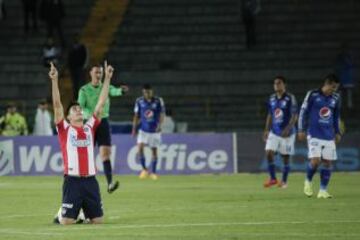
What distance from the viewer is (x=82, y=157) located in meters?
15.2

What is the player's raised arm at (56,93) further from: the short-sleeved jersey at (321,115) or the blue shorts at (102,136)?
the short-sleeved jersey at (321,115)

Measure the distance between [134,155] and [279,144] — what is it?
6.84 meters

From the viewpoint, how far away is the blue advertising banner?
30.3 metres

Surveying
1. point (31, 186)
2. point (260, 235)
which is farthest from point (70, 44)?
point (260, 235)

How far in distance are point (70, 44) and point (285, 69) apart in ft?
23.9

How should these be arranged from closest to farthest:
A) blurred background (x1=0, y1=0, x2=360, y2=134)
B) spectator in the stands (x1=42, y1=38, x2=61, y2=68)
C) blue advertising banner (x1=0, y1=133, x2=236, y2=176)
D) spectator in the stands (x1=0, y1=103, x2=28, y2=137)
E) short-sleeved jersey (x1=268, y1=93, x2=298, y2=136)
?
short-sleeved jersey (x1=268, y1=93, x2=298, y2=136) → blue advertising banner (x1=0, y1=133, x2=236, y2=176) → spectator in the stands (x1=0, y1=103, x2=28, y2=137) → spectator in the stands (x1=42, y1=38, x2=61, y2=68) → blurred background (x1=0, y1=0, x2=360, y2=134)

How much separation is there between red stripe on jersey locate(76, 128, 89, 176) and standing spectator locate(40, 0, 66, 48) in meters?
22.4

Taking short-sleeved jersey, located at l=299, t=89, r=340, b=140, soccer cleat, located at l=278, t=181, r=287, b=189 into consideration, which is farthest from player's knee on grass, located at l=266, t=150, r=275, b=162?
short-sleeved jersey, located at l=299, t=89, r=340, b=140

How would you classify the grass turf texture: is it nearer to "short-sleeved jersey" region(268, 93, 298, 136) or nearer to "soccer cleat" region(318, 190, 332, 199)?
"soccer cleat" region(318, 190, 332, 199)

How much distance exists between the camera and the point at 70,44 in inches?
1549

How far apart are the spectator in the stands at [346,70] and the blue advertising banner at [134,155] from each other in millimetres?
6315

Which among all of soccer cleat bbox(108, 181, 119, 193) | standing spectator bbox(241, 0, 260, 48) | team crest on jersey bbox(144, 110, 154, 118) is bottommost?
soccer cleat bbox(108, 181, 119, 193)

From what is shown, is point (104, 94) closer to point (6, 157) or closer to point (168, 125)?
point (6, 157)

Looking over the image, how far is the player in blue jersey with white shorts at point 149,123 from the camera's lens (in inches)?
1141
